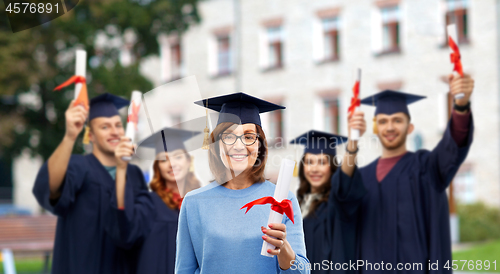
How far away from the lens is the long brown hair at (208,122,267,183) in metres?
2.21

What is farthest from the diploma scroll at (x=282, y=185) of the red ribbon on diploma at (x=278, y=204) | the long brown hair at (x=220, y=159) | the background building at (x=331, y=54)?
the background building at (x=331, y=54)

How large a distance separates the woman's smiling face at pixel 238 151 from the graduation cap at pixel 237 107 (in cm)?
6

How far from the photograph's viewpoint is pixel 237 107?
2.30m

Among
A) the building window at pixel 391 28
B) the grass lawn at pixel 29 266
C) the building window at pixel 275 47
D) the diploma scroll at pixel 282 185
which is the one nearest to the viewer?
the diploma scroll at pixel 282 185

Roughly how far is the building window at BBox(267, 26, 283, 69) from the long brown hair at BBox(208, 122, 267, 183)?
52.4 feet

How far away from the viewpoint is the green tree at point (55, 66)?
11047mm

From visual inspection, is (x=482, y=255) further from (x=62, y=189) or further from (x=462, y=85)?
(x=62, y=189)

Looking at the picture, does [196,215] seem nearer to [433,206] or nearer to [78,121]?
[78,121]

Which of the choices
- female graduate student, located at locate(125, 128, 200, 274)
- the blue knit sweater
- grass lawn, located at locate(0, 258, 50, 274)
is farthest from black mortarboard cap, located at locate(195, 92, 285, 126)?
grass lawn, located at locate(0, 258, 50, 274)

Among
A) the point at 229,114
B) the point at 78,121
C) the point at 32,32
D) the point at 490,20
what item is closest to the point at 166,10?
the point at 32,32

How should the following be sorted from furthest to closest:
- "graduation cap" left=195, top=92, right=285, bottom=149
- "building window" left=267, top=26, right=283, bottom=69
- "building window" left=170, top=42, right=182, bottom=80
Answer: "building window" left=267, top=26, right=283, bottom=69, "building window" left=170, top=42, right=182, bottom=80, "graduation cap" left=195, top=92, right=285, bottom=149

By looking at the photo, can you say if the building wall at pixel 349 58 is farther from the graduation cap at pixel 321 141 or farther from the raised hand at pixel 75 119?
the raised hand at pixel 75 119

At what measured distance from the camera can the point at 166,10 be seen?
12.5 metres

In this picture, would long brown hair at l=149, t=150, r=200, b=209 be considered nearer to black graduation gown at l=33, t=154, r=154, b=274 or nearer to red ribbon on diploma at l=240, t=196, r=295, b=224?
black graduation gown at l=33, t=154, r=154, b=274
